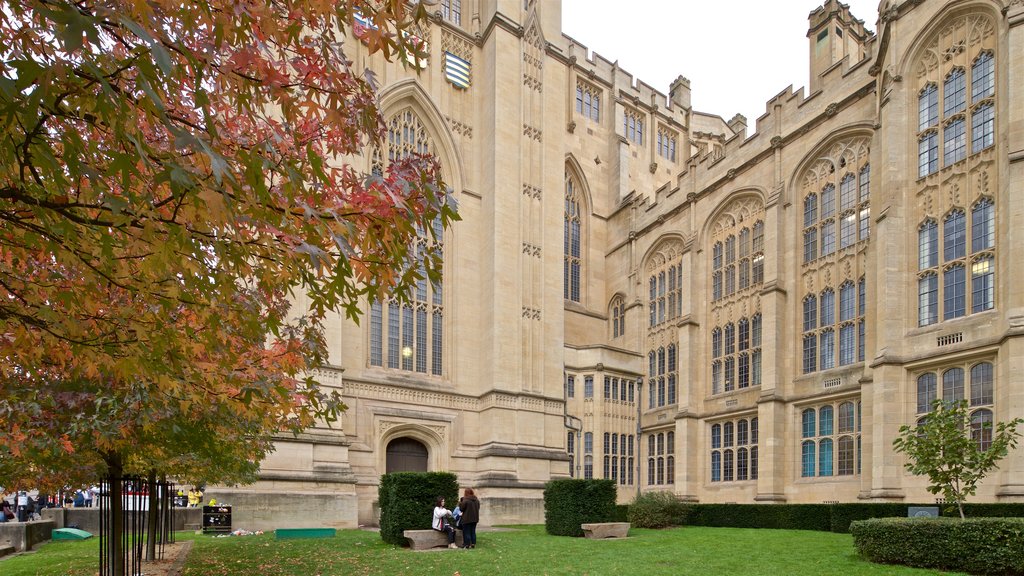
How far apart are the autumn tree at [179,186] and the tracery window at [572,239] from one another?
3309cm

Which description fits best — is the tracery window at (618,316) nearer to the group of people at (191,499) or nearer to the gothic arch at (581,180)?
the gothic arch at (581,180)

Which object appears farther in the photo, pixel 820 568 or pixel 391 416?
pixel 391 416

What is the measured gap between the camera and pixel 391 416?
2988cm

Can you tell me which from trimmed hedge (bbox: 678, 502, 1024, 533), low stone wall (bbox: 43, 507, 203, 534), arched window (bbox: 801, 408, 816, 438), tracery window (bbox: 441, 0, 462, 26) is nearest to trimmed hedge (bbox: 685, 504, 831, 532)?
trimmed hedge (bbox: 678, 502, 1024, 533)

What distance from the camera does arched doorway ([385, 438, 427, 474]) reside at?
30.4m

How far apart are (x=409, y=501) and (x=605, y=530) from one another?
5686mm

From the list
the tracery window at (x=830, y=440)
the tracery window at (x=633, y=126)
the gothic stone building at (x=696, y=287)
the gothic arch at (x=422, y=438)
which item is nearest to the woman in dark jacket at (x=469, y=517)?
the gothic stone building at (x=696, y=287)

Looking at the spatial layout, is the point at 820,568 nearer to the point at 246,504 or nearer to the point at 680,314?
the point at 246,504

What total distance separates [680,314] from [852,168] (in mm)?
11088

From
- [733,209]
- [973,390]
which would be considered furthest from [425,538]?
[733,209]

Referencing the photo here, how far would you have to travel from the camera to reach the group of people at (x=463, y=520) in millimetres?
17547

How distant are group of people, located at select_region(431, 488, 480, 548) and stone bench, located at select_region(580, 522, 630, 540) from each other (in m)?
3.70

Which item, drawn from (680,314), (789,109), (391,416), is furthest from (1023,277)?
(391,416)

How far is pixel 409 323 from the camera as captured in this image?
1254 inches
